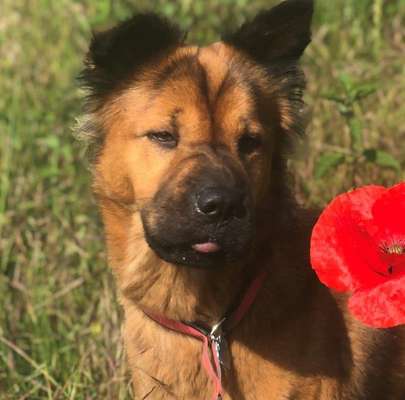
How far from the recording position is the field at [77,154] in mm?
4719

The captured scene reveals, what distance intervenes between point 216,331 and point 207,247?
49 centimetres

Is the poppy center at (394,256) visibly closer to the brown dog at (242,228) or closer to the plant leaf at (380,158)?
the brown dog at (242,228)

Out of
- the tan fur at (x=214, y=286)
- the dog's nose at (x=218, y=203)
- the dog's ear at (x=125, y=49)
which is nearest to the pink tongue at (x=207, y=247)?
the dog's nose at (x=218, y=203)

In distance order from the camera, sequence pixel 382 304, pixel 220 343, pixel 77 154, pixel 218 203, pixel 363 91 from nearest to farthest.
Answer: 1. pixel 382 304
2. pixel 218 203
3. pixel 220 343
4. pixel 363 91
5. pixel 77 154

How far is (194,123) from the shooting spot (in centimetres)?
364

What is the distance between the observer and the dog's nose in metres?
3.25

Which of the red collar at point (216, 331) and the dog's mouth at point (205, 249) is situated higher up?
the dog's mouth at point (205, 249)

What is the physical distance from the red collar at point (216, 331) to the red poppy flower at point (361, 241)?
0.66m

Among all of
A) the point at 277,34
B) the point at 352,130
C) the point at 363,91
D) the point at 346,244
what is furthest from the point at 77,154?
the point at 346,244

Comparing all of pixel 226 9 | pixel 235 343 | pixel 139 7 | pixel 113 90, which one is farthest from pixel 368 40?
pixel 235 343

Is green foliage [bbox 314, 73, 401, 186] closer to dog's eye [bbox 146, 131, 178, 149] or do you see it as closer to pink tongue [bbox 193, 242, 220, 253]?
dog's eye [bbox 146, 131, 178, 149]

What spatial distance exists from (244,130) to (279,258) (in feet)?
2.04

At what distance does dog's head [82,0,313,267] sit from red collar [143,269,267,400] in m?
0.35

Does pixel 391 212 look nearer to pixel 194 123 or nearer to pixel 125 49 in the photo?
pixel 194 123
